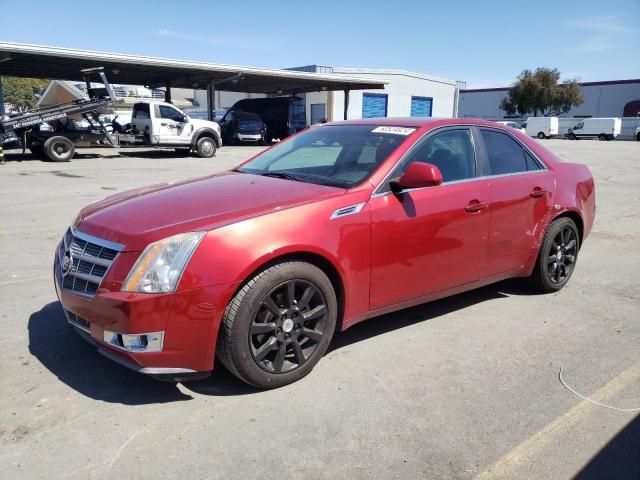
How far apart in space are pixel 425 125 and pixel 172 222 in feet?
6.82

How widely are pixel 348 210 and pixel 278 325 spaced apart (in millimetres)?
844

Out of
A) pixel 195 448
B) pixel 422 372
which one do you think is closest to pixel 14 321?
pixel 195 448

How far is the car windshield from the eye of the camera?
3.67m

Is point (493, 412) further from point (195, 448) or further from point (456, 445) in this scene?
point (195, 448)

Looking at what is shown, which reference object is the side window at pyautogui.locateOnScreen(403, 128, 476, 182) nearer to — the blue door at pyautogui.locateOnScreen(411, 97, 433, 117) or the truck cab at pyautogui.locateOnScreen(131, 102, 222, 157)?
the truck cab at pyautogui.locateOnScreen(131, 102, 222, 157)

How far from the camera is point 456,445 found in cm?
262

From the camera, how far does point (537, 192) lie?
4520mm

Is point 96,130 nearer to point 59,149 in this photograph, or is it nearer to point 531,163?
point 59,149

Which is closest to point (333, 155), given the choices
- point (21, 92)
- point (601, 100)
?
point (601, 100)

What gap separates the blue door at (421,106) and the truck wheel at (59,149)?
34856 millimetres

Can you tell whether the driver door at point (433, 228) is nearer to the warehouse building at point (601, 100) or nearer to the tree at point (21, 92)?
the warehouse building at point (601, 100)

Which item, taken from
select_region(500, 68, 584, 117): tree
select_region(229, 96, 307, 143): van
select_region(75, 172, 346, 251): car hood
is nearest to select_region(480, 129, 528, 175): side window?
select_region(75, 172, 346, 251): car hood

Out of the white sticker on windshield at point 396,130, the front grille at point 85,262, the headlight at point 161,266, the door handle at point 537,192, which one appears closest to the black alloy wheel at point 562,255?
the door handle at point 537,192

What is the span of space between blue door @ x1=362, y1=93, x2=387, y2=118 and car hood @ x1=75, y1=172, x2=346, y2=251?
41957 millimetres
